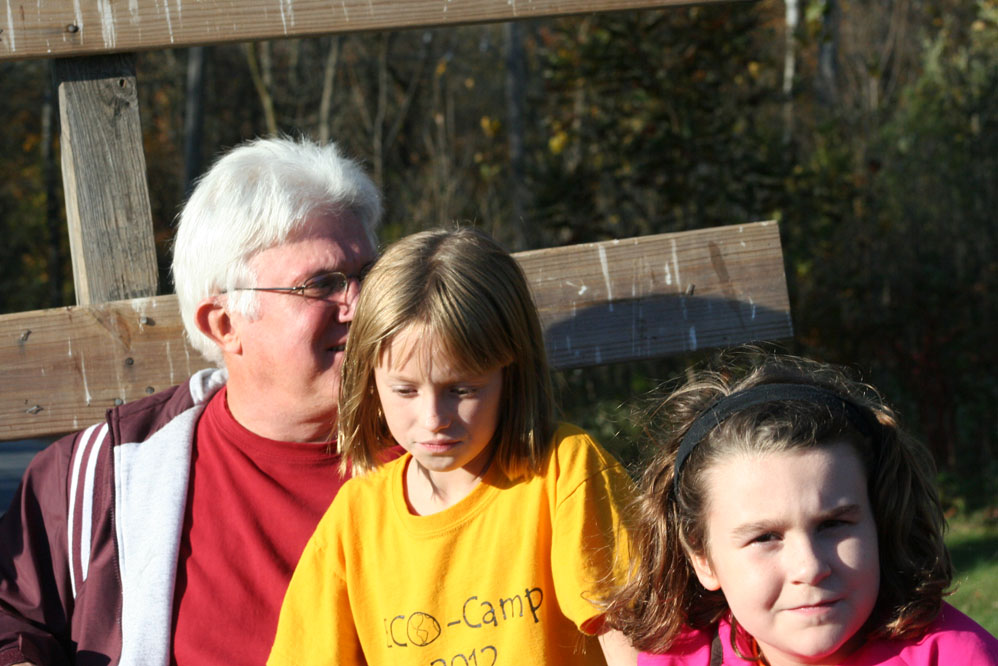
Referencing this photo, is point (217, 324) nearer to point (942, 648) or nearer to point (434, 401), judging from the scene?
point (434, 401)

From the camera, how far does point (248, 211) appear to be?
2.41 meters

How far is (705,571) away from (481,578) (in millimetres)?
385

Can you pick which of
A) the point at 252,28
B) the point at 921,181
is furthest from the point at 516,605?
the point at 921,181

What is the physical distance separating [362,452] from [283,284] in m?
0.48

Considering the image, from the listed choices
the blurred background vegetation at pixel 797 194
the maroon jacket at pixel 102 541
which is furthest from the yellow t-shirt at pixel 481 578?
the blurred background vegetation at pixel 797 194

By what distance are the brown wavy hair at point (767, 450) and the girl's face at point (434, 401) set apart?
308mm

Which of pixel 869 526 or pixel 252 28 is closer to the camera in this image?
pixel 869 526

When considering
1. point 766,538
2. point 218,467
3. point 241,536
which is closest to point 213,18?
point 218,467

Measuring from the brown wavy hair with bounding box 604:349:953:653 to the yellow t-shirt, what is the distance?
7 cm

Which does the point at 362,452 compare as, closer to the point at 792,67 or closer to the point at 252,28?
the point at 252,28

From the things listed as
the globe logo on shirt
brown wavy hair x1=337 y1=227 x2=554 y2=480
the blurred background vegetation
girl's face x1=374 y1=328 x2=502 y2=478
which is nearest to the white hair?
brown wavy hair x1=337 y1=227 x2=554 y2=480

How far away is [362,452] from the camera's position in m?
2.11

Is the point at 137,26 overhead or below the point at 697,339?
overhead

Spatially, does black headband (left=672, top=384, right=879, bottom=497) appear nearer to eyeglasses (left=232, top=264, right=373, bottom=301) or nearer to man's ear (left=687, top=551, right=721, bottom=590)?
man's ear (left=687, top=551, right=721, bottom=590)
